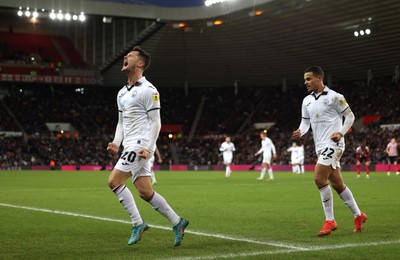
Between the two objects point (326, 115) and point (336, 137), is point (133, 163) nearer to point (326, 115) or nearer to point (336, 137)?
point (336, 137)

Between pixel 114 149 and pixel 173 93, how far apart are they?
209ft

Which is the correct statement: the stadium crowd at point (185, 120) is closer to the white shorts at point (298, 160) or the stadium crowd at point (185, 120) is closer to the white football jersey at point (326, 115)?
the white shorts at point (298, 160)

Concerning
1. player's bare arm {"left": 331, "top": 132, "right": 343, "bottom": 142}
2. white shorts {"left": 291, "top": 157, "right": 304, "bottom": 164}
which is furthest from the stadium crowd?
player's bare arm {"left": 331, "top": 132, "right": 343, "bottom": 142}

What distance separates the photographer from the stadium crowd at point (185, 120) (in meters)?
55.1

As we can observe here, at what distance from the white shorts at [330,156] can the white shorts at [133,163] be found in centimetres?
283

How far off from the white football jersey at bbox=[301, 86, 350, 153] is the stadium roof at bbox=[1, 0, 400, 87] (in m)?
32.5

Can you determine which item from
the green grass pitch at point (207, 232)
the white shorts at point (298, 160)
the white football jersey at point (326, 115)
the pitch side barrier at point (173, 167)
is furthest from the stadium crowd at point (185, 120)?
the white football jersey at point (326, 115)

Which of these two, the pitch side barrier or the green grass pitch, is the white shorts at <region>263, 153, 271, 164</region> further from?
the pitch side barrier

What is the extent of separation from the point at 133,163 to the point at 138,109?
0.72 meters

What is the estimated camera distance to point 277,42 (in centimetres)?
5134

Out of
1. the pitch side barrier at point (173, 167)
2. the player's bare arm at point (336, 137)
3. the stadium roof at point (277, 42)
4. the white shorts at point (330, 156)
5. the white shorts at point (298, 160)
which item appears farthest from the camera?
the pitch side barrier at point (173, 167)

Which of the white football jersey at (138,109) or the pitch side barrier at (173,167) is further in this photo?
the pitch side barrier at (173,167)

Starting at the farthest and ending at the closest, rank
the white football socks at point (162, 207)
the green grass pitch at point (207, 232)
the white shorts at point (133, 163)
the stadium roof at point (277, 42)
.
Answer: the stadium roof at point (277, 42) < the white football socks at point (162, 207) < the white shorts at point (133, 163) < the green grass pitch at point (207, 232)

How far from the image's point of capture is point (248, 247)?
771cm
